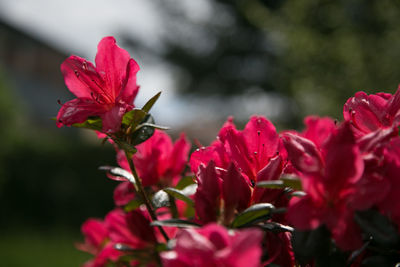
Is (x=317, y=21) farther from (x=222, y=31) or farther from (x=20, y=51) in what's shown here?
(x=20, y=51)

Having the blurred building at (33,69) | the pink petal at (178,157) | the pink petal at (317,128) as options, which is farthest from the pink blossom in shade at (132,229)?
the blurred building at (33,69)

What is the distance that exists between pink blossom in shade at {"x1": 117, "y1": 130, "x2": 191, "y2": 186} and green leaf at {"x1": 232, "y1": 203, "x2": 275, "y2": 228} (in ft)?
1.09

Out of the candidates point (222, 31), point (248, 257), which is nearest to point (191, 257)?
point (248, 257)

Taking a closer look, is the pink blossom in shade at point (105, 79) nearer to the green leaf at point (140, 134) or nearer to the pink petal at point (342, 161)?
the green leaf at point (140, 134)

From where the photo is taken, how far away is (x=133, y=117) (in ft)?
2.10

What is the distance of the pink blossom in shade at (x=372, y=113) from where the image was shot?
604mm

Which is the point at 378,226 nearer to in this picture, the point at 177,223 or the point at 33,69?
the point at 177,223

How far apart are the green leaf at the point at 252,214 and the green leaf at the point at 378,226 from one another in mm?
107

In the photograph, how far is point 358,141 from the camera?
51cm

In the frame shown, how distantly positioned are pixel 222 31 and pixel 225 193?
53.0 feet

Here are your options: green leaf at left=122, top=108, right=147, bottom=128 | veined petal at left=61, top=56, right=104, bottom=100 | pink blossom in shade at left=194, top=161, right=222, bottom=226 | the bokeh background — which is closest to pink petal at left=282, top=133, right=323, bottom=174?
pink blossom in shade at left=194, top=161, right=222, bottom=226

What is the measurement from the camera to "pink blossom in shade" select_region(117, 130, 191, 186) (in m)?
0.84

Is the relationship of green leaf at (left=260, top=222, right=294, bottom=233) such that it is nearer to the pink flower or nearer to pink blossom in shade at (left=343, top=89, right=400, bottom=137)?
the pink flower

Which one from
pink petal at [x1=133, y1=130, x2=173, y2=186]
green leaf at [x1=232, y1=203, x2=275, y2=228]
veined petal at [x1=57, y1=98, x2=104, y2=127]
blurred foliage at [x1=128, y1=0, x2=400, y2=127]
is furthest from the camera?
blurred foliage at [x1=128, y1=0, x2=400, y2=127]
